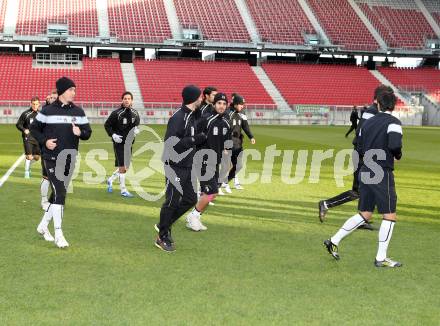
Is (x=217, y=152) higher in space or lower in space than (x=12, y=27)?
lower

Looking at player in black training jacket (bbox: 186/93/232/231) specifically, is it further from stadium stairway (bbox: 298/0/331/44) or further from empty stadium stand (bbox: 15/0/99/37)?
stadium stairway (bbox: 298/0/331/44)

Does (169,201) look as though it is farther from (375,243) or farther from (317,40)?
(317,40)

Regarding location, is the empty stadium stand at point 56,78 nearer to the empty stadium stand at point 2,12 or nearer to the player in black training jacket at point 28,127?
the empty stadium stand at point 2,12

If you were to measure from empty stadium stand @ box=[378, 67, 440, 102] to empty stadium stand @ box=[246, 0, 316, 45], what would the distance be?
8691mm

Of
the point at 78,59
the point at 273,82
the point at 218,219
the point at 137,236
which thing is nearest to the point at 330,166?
the point at 218,219

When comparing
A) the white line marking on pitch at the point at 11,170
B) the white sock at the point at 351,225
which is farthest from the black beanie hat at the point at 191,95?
the white line marking on pitch at the point at 11,170

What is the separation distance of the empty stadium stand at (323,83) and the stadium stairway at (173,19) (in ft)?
28.5

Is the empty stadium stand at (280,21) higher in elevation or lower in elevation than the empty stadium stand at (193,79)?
higher

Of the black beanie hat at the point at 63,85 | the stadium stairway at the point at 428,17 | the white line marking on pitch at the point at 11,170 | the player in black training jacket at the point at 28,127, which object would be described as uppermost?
the stadium stairway at the point at 428,17

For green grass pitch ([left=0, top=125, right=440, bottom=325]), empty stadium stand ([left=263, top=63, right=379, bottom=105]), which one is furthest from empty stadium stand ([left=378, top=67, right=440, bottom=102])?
green grass pitch ([left=0, top=125, right=440, bottom=325])

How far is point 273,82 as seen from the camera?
4919 cm

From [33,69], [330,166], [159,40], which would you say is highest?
[159,40]

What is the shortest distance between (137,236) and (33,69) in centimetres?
4149

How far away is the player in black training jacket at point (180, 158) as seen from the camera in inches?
262
